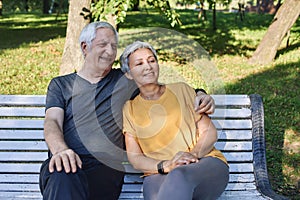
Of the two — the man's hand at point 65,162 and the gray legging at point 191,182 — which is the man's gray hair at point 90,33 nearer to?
the man's hand at point 65,162

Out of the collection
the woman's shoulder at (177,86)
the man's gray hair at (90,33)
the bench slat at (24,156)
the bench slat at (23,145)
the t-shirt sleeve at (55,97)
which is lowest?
the bench slat at (24,156)

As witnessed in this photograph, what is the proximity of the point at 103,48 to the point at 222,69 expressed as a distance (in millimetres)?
6197

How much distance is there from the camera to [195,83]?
13.9 feet

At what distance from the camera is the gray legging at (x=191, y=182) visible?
276cm

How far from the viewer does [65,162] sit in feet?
9.21

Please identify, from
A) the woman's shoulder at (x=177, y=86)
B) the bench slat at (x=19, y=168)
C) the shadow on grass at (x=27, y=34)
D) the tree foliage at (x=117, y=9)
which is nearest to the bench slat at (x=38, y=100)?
the bench slat at (x=19, y=168)

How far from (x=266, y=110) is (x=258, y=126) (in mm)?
2743

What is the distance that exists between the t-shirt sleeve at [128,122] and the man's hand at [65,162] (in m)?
0.43

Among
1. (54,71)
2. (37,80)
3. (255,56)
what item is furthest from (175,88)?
(255,56)

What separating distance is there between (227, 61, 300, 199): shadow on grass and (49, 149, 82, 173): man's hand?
91.7 inches

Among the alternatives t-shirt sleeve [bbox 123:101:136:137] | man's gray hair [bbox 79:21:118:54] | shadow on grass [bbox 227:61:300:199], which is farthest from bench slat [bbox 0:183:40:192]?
shadow on grass [bbox 227:61:300:199]

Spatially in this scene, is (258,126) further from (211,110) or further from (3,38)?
(3,38)

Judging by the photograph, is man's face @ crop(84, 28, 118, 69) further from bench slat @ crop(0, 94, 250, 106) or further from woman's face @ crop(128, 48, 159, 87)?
bench slat @ crop(0, 94, 250, 106)

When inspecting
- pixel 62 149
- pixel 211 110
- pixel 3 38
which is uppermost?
pixel 211 110
